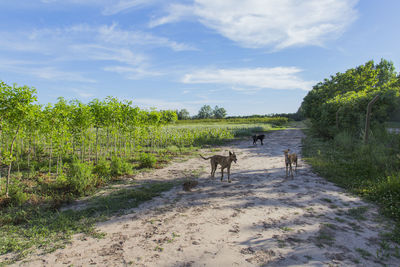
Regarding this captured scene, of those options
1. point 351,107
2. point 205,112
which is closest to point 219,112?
point 205,112

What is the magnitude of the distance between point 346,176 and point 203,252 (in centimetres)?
689

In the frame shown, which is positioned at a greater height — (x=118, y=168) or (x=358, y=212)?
(x=118, y=168)

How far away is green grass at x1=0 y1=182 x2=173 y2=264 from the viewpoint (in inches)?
144

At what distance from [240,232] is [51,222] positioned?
13.3 feet

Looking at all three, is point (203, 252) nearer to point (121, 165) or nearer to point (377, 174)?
point (121, 165)

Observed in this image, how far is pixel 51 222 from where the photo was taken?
4.46m

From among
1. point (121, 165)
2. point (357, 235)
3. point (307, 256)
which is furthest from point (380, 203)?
point (121, 165)

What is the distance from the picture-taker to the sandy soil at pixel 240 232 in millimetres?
3174

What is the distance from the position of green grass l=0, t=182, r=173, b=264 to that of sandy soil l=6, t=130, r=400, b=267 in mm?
308

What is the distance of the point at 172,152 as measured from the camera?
14.6 m

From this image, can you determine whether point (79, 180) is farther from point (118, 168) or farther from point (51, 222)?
point (118, 168)

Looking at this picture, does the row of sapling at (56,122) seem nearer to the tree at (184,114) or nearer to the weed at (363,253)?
the weed at (363,253)

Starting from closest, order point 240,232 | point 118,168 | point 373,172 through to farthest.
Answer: point 240,232, point 373,172, point 118,168

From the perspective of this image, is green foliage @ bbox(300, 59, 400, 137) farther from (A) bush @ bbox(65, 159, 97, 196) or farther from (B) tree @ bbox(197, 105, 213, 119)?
(B) tree @ bbox(197, 105, 213, 119)
